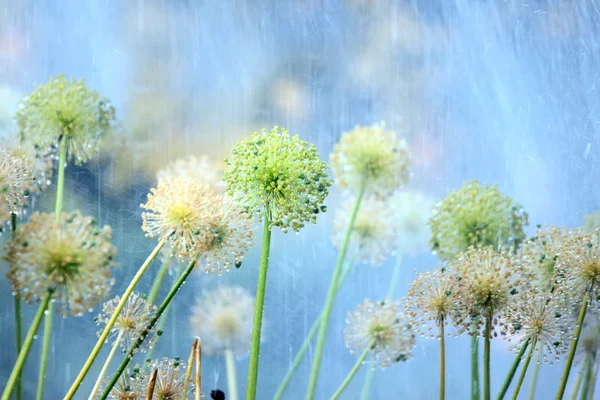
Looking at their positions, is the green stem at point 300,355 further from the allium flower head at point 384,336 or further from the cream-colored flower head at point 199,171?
the cream-colored flower head at point 199,171

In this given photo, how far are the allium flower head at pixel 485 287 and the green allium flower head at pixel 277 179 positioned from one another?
0.32 meters

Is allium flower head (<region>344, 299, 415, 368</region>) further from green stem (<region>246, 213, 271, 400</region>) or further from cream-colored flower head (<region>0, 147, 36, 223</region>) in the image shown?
cream-colored flower head (<region>0, 147, 36, 223</region>)

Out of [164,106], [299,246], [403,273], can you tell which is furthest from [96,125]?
[403,273]

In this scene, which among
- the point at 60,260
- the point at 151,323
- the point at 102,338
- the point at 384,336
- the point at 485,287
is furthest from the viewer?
the point at 384,336

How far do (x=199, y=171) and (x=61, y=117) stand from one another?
295 mm

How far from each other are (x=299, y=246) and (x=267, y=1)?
0.56m

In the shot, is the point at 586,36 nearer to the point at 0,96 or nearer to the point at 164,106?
the point at 164,106

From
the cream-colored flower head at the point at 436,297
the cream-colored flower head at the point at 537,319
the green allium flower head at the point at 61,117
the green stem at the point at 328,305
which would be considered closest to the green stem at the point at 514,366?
the cream-colored flower head at the point at 537,319

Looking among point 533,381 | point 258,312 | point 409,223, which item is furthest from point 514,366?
point 258,312

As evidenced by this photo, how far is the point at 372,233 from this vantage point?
147cm

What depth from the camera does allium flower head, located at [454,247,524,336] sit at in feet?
4.00

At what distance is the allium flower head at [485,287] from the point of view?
122cm

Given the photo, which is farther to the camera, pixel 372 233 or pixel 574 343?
pixel 372 233

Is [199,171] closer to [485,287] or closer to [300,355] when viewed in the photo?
[300,355]
